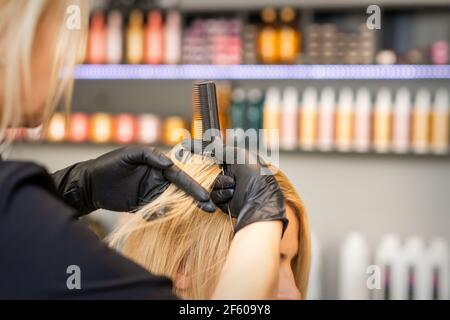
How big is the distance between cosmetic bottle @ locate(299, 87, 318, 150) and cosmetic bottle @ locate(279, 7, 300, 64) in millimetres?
203

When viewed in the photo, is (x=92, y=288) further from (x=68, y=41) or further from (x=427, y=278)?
(x=427, y=278)

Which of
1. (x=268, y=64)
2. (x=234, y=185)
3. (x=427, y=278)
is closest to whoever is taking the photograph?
(x=234, y=185)

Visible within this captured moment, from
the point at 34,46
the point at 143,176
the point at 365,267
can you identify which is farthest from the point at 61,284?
the point at 365,267

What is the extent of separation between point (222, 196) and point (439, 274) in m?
2.18

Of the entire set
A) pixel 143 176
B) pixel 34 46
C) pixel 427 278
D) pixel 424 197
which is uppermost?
pixel 34 46

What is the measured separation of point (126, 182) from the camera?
4.04ft

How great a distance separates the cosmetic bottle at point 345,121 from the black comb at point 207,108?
2.13 meters

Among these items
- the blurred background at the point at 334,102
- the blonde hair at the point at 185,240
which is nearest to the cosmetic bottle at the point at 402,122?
the blurred background at the point at 334,102

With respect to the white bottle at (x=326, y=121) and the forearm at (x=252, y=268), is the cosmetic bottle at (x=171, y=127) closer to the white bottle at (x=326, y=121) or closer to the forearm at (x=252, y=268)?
the white bottle at (x=326, y=121)

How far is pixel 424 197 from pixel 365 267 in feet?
1.56

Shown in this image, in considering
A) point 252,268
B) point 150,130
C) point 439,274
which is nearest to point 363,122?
point 439,274

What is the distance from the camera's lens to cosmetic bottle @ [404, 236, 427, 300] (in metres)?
3.08

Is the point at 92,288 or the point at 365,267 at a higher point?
the point at 92,288

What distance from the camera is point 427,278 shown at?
3.08 meters
